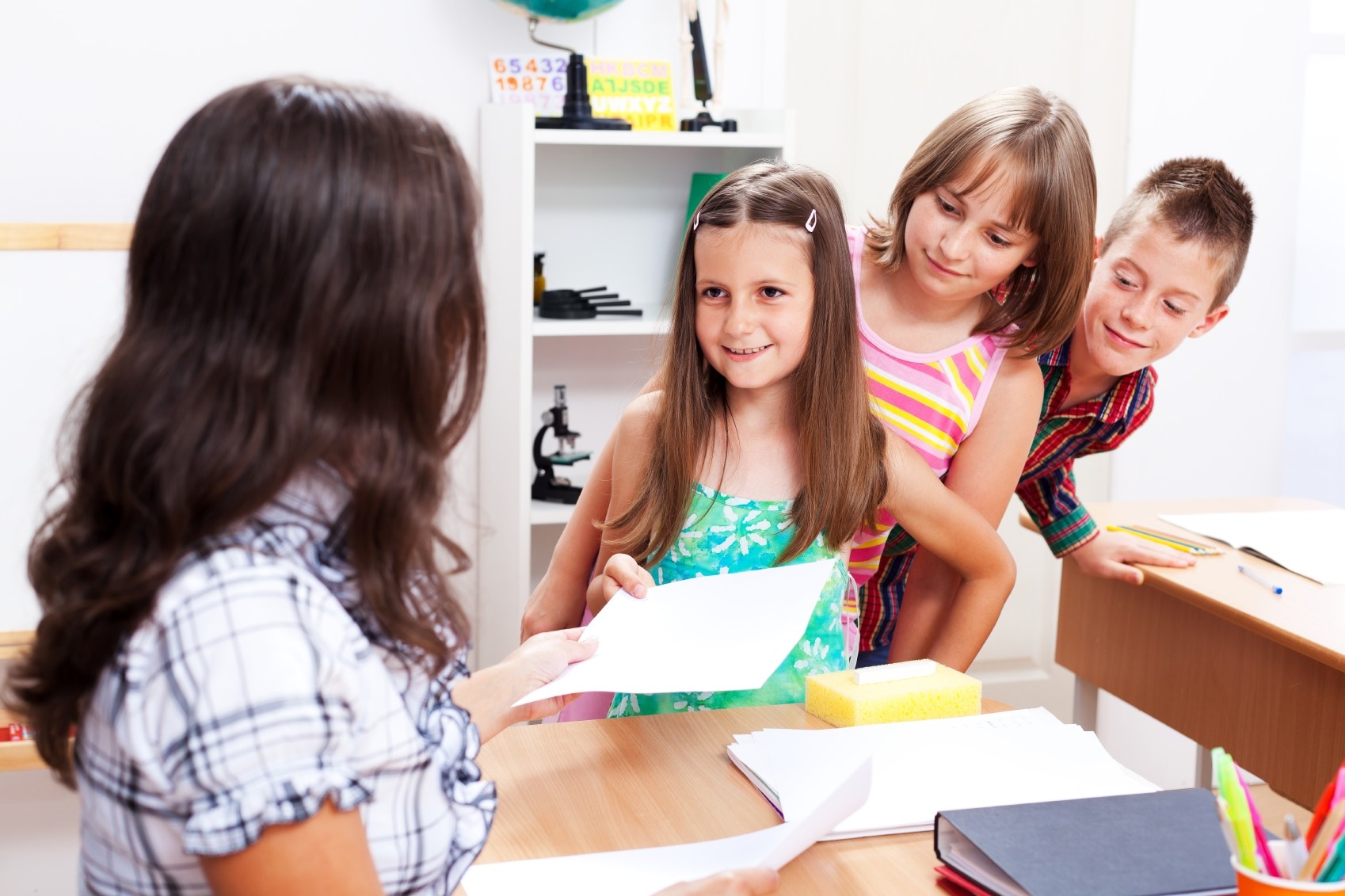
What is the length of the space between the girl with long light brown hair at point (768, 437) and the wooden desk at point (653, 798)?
204 millimetres

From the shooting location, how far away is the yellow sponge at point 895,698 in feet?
3.71

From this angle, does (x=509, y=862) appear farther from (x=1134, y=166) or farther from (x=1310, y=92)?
(x=1310, y=92)

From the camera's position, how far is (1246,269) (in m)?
2.91

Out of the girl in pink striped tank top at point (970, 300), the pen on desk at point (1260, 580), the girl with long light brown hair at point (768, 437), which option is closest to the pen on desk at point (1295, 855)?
the girl with long light brown hair at point (768, 437)

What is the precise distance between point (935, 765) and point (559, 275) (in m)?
1.72

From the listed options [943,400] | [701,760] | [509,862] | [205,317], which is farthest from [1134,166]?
[205,317]

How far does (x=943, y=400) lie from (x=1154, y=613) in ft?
2.23

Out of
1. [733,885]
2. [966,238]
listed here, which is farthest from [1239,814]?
[966,238]

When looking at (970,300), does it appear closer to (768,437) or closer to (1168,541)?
(768,437)

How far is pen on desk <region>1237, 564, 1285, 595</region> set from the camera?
165 centimetres

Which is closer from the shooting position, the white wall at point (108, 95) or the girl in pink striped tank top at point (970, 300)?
the girl in pink striped tank top at point (970, 300)

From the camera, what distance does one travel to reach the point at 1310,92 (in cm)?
297

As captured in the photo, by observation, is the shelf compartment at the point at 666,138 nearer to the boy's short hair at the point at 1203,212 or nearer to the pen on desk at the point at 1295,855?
the boy's short hair at the point at 1203,212

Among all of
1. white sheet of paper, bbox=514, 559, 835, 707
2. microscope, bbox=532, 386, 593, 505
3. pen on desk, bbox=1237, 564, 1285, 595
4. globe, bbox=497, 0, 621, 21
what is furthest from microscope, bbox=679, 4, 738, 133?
white sheet of paper, bbox=514, 559, 835, 707
